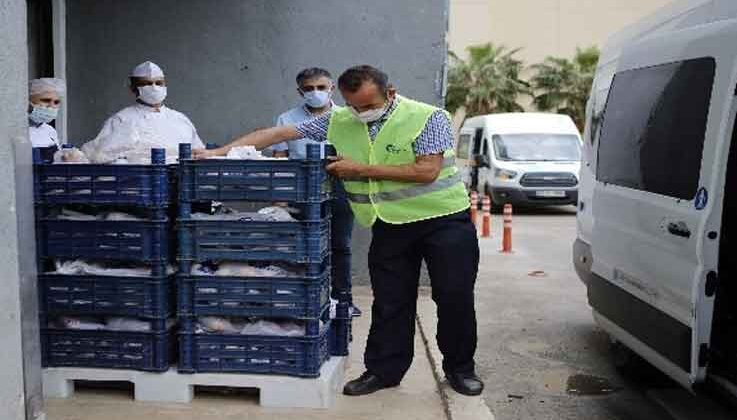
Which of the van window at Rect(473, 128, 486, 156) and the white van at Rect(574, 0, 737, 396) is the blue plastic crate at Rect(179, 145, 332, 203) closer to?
the white van at Rect(574, 0, 737, 396)

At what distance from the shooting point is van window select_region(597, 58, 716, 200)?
4.05 m

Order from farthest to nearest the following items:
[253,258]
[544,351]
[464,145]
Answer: [464,145]
[544,351]
[253,258]

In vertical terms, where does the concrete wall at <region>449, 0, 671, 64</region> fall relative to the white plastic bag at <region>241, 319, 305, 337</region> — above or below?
above

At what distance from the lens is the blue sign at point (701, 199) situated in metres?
3.87

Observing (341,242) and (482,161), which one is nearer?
(341,242)

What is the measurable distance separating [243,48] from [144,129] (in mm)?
2839

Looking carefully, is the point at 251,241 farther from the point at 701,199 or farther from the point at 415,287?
the point at 701,199

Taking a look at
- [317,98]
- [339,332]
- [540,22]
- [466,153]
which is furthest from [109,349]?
[540,22]

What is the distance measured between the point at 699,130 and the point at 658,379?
6.88 feet

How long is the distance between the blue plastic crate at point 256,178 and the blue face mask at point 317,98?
198 centimetres

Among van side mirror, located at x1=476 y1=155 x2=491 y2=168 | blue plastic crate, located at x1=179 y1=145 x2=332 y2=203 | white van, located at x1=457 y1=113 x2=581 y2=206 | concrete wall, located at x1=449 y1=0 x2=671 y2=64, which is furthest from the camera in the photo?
concrete wall, located at x1=449 y1=0 x2=671 y2=64

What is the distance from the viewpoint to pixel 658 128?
14.8ft

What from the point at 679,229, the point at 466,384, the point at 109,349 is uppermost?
the point at 679,229

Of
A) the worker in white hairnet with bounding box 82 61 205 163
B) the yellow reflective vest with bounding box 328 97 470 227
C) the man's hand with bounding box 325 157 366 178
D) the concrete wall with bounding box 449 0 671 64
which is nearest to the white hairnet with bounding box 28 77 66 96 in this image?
the worker in white hairnet with bounding box 82 61 205 163
